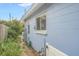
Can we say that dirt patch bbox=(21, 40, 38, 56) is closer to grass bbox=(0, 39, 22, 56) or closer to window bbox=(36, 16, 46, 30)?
grass bbox=(0, 39, 22, 56)

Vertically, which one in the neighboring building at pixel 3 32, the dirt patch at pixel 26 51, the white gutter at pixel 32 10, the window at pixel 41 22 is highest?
the white gutter at pixel 32 10

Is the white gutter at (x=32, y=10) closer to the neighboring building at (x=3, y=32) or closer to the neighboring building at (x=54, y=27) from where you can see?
the neighboring building at (x=54, y=27)

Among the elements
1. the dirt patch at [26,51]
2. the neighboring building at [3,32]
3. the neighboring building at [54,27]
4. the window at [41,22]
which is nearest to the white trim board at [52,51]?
the neighboring building at [54,27]

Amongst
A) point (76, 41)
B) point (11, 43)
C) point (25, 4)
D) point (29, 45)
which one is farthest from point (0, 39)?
point (76, 41)

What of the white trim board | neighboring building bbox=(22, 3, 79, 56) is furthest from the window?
the white trim board

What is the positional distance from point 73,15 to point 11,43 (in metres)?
0.94

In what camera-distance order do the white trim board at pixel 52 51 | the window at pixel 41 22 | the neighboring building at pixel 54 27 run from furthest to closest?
the window at pixel 41 22
the white trim board at pixel 52 51
the neighboring building at pixel 54 27

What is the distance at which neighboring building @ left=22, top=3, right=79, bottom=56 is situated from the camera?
2.10 meters

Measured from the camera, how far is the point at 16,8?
236cm

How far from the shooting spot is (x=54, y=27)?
2.43m

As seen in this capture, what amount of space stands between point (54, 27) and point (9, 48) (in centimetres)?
71

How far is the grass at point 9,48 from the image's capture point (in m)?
2.35

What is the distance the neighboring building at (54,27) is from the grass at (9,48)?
22cm

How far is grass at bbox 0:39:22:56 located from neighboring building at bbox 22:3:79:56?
22 centimetres
